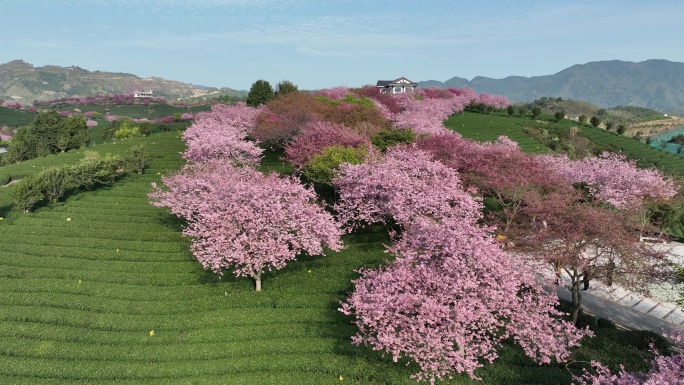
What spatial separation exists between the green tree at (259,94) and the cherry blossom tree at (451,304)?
58102 mm

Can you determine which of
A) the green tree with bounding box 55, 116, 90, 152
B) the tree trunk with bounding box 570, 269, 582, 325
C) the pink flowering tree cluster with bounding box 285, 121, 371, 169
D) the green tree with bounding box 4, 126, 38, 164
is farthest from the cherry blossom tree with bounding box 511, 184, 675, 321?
the green tree with bounding box 4, 126, 38, 164

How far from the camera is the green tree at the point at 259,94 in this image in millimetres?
68062

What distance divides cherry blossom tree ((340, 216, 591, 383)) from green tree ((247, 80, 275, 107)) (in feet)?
191

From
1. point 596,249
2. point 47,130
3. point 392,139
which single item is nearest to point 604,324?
point 596,249

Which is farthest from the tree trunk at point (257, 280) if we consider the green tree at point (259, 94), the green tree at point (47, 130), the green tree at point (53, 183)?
the green tree at point (47, 130)

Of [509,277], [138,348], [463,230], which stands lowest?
[138,348]

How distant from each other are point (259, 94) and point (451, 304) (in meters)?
60.8

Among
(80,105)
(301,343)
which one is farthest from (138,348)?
(80,105)

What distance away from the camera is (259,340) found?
17.4 m

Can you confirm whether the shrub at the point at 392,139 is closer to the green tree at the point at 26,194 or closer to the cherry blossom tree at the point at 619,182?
the cherry blossom tree at the point at 619,182

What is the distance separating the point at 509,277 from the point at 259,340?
1090cm

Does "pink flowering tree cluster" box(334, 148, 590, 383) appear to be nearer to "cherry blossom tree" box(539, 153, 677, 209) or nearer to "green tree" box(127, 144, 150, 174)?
"cherry blossom tree" box(539, 153, 677, 209)

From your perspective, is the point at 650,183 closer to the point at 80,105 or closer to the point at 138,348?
the point at 138,348

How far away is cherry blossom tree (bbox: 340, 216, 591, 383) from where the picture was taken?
13.6m
